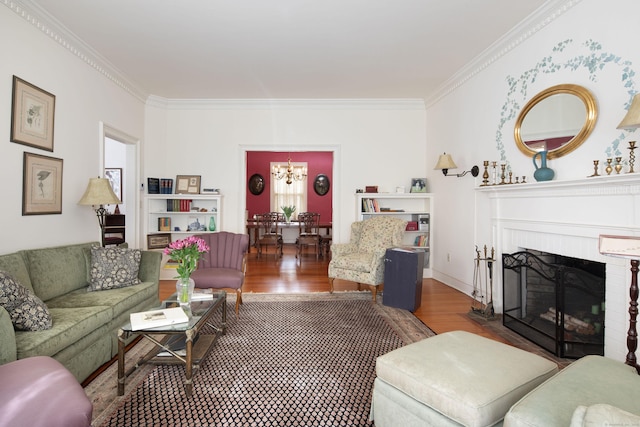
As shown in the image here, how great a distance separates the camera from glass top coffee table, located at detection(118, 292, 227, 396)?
6.83ft

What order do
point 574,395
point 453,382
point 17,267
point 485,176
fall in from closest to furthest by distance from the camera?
point 574,395 < point 453,382 < point 17,267 < point 485,176

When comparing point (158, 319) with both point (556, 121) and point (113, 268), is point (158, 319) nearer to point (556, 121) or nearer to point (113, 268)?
point (113, 268)

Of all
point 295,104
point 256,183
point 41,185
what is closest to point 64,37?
point 41,185

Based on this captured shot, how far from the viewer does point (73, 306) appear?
2568 millimetres

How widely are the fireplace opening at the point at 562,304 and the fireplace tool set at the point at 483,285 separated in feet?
1.21

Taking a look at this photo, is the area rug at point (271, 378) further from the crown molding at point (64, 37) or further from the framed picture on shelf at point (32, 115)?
the crown molding at point (64, 37)

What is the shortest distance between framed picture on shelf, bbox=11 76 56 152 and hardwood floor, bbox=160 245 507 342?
220 centimetres

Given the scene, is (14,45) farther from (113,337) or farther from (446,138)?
(446,138)

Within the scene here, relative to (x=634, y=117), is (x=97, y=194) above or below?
below

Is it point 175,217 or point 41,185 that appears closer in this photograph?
point 41,185

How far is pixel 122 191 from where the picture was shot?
731 cm

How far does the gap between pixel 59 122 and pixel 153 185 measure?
1999mm

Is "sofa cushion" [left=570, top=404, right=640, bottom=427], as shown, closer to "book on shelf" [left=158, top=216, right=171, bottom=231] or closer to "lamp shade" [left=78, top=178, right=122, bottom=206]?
"lamp shade" [left=78, top=178, right=122, bottom=206]

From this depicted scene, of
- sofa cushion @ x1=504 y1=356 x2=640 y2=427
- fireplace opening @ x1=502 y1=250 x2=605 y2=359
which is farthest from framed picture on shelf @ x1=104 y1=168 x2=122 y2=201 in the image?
sofa cushion @ x1=504 y1=356 x2=640 y2=427
